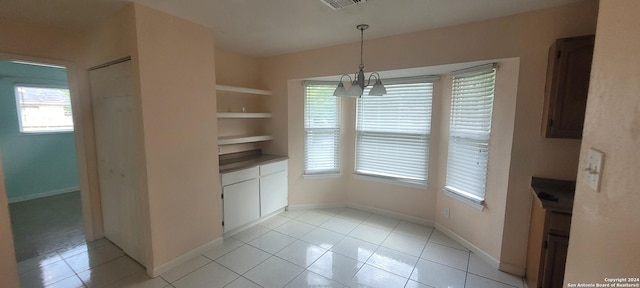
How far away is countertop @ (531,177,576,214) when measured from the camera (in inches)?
67.9

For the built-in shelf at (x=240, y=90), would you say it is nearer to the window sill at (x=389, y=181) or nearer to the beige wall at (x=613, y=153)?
the window sill at (x=389, y=181)

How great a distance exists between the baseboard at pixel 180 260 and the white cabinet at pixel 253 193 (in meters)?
0.25

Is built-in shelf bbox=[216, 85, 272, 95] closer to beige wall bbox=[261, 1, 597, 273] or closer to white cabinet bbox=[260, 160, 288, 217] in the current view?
beige wall bbox=[261, 1, 597, 273]

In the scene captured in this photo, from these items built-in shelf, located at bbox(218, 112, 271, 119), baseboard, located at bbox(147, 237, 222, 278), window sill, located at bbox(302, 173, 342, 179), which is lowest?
baseboard, located at bbox(147, 237, 222, 278)

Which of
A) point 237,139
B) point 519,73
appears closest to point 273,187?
point 237,139

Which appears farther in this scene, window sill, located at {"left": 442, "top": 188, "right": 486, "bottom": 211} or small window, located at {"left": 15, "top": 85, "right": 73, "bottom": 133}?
small window, located at {"left": 15, "top": 85, "right": 73, "bottom": 133}

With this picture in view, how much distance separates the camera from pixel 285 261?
2547mm

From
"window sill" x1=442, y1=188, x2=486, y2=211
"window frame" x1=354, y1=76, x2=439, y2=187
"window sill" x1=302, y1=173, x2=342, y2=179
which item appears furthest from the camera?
"window sill" x1=302, y1=173, x2=342, y2=179

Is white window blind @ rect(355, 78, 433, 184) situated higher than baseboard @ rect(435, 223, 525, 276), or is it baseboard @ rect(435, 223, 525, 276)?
white window blind @ rect(355, 78, 433, 184)

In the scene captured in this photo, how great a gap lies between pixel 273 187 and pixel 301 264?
53.2 inches

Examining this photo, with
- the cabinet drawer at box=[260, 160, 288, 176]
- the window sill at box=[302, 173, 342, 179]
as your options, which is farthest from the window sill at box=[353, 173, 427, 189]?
the cabinet drawer at box=[260, 160, 288, 176]

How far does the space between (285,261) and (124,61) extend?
2.50 m

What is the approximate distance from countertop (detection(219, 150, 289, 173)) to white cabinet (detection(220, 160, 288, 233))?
0.18 ft

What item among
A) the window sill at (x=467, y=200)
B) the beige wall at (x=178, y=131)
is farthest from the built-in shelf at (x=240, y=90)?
the window sill at (x=467, y=200)
